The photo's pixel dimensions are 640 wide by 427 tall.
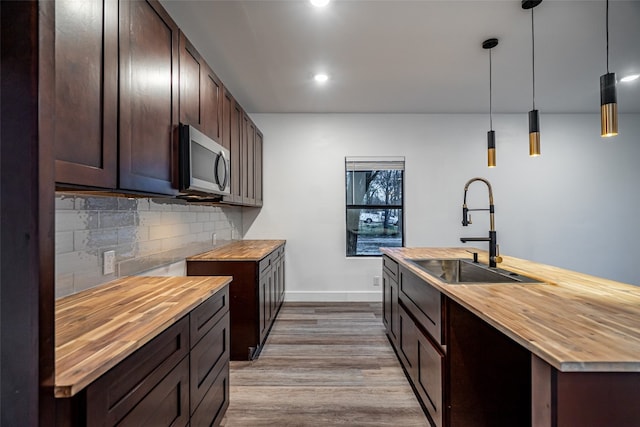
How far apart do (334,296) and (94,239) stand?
10.9 feet

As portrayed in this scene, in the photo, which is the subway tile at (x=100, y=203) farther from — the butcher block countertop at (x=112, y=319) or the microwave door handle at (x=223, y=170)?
the microwave door handle at (x=223, y=170)

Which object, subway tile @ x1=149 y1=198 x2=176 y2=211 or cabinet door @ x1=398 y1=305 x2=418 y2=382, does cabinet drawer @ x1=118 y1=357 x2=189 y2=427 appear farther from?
cabinet door @ x1=398 y1=305 x2=418 y2=382

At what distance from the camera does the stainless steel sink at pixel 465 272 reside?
6.22 feet

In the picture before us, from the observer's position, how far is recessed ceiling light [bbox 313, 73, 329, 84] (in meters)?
3.12

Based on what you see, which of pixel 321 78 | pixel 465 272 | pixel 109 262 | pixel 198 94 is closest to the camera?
pixel 109 262

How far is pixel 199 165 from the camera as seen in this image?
186 centimetres

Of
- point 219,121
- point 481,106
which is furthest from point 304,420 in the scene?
point 481,106

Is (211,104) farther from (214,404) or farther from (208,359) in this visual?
(214,404)

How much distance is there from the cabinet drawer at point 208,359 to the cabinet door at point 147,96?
78cm

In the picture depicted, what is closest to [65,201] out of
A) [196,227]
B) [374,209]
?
[196,227]

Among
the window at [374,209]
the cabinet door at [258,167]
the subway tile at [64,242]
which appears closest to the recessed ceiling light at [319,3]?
the subway tile at [64,242]

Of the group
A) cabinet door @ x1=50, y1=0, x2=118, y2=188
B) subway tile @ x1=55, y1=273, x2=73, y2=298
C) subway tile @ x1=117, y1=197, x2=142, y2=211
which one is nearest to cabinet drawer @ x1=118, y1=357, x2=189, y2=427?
subway tile @ x1=55, y1=273, x2=73, y2=298

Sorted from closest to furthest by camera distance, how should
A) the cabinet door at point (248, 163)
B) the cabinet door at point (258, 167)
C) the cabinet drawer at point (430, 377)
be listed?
1. the cabinet drawer at point (430, 377)
2. the cabinet door at point (248, 163)
3. the cabinet door at point (258, 167)

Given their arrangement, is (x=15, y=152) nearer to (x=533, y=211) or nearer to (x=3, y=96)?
(x=3, y=96)
